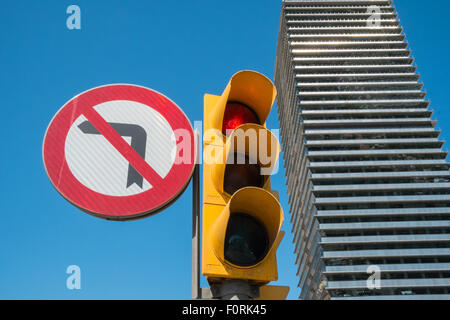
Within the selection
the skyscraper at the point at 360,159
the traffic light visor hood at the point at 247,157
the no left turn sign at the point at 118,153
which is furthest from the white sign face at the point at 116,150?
the skyscraper at the point at 360,159

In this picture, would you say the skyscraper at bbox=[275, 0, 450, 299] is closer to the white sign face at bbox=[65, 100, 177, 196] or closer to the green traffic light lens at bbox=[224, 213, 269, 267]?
the green traffic light lens at bbox=[224, 213, 269, 267]

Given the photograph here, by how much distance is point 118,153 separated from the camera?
2.80 metres

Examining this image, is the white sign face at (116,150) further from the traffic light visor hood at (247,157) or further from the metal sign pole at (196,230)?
the traffic light visor hood at (247,157)

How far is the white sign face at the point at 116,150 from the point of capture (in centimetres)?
276

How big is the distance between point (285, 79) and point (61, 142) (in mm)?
98915

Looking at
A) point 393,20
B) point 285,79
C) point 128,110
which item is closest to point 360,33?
point 393,20

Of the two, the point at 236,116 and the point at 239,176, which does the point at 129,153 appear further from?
the point at 236,116

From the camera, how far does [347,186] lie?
Result: 2889 inches

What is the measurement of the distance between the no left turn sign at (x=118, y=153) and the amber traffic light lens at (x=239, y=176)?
0.26 m

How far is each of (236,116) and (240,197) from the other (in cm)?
89

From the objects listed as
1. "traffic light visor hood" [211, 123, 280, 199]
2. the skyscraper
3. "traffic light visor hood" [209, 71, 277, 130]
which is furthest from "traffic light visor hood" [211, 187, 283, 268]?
the skyscraper

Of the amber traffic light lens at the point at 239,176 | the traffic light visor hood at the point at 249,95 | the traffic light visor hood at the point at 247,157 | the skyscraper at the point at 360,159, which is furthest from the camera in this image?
the skyscraper at the point at 360,159

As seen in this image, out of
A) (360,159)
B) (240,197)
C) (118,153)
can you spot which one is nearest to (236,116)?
(240,197)

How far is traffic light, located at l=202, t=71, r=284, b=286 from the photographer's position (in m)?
2.61
